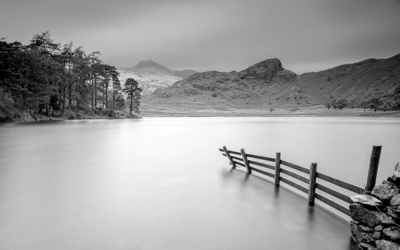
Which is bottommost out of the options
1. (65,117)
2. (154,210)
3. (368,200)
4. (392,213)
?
(154,210)

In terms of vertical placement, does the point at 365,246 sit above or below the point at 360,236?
below

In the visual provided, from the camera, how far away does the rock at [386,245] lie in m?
5.12

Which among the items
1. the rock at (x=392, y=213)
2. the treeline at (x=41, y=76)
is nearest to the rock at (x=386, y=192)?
the rock at (x=392, y=213)

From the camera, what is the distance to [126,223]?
8008mm

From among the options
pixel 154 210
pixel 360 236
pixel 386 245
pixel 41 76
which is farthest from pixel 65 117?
pixel 386 245

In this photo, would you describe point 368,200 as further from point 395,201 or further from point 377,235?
point 377,235

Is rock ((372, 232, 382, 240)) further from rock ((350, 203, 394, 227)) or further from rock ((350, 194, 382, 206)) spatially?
rock ((350, 194, 382, 206))

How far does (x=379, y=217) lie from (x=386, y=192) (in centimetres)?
67

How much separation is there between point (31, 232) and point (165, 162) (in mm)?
12990

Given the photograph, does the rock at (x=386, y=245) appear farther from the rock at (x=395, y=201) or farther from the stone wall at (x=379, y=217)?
the rock at (x=395, y=201)

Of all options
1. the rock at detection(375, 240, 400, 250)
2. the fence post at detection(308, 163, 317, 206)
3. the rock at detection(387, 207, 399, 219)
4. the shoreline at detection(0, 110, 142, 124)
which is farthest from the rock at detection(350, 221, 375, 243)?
the shoreline at detection(0, 110, 142, 124)

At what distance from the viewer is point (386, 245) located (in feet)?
17.3

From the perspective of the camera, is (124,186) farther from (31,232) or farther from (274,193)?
(274,193)

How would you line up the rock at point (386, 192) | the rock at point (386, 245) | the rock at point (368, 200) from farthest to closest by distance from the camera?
the rock at point (368, 200), the rock at point (386, 192), the rock at point (386, 245)
